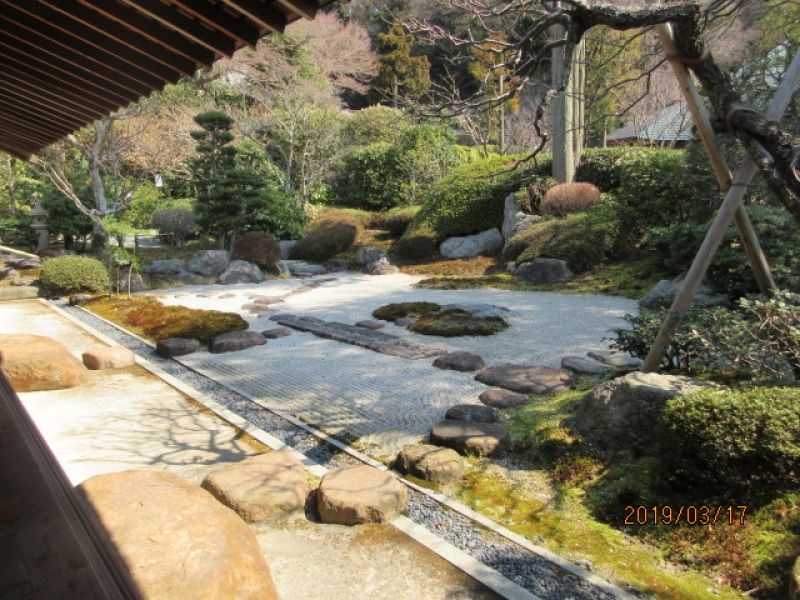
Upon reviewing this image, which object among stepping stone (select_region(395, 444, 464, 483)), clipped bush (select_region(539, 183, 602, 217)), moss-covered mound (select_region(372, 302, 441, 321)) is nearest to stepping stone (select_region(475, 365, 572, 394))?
stepping stone (select_region(395, 444, 464, 483))

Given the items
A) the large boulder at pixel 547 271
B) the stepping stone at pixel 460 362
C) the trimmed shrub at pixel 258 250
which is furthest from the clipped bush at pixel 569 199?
the stepping stone at pixel 460 362

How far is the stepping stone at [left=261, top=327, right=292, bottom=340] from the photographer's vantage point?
808cm

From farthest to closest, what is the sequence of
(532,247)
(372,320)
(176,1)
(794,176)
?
(532,247) → (372,320) → (794,176) → (176,1)

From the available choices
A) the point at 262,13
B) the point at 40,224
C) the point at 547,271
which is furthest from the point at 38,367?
the point at 40,224

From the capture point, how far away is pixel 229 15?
7.89 ft

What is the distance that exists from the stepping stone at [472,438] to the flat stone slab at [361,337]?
239 cm

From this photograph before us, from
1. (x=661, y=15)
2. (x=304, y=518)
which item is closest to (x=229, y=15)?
(x=661, y=15)

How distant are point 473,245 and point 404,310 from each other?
6.35m

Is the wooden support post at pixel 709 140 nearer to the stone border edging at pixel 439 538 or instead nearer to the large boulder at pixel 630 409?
the large boulder at pixel 630 409

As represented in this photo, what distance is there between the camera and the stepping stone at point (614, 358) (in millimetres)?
6063

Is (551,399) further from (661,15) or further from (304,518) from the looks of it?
(661,15)

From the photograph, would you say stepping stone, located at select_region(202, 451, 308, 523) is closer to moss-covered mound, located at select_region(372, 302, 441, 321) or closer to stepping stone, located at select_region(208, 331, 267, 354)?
stepping stone, located at select_region(208, 331, 267, 354)

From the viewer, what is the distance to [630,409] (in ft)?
12.5

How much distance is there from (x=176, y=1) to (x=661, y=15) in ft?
8.77
